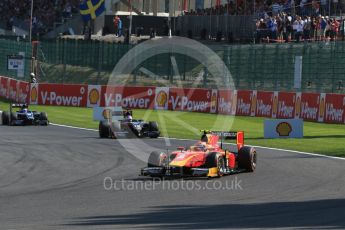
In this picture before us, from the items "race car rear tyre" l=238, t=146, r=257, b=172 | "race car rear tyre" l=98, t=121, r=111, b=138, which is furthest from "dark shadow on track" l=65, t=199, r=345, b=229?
"race car rear tyre" l=98, t=121, r=111, b=138

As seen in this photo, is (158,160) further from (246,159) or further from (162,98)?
(162,98)

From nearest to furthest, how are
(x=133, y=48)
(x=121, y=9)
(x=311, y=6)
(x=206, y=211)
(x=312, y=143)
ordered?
(x=206, y=211), (x=312, y=143), (x=311, y=6), (x=133, y=48), (x=121, y=9)

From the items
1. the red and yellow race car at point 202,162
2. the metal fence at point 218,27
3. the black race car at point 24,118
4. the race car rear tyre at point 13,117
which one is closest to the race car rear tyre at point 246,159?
the red and yellow race car at point 202,162

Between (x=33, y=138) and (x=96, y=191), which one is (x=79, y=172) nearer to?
(x=96, y=191)

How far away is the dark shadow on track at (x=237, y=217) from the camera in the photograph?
12.5 meters

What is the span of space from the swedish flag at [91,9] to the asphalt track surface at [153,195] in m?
33.3

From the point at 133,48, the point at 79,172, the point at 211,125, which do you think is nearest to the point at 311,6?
the point at 211,125

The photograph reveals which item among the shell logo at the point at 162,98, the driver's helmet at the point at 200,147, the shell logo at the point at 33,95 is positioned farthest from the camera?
the shell logo at the point at 33,95

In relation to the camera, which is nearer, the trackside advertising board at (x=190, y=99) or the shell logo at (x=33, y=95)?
the trackside advertising board at (x=190, y=99)

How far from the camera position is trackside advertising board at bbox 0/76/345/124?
3797cm

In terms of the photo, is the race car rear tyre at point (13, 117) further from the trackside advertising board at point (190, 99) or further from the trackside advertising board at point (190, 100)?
the trackside advertising board at point (190, 100)

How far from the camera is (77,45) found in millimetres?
53125

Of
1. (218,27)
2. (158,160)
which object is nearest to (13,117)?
(218,27)

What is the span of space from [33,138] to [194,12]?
1041 inches
